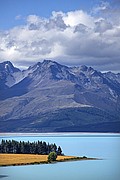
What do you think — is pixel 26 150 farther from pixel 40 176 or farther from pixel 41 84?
pixel 41 84

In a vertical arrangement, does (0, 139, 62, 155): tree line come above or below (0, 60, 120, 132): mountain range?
below

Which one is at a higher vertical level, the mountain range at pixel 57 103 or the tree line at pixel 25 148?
the mountain range at pixel 57 103

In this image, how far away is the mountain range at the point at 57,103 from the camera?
120 m

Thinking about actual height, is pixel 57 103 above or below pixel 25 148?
above

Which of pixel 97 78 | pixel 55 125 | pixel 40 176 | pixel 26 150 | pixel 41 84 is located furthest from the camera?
pixel 97 78

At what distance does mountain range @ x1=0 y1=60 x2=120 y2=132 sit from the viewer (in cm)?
12031

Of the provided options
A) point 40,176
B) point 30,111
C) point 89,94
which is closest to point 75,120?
point 30,111

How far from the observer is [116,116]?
139500 millimetres

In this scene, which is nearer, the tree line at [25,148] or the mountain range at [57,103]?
the tree line at [25,148]

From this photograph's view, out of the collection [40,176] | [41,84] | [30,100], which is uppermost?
[41,84]

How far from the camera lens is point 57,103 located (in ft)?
454

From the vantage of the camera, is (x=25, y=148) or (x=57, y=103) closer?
(x=25, y=148)

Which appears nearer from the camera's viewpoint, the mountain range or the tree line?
the tree line

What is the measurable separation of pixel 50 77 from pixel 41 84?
1136 centimetres
